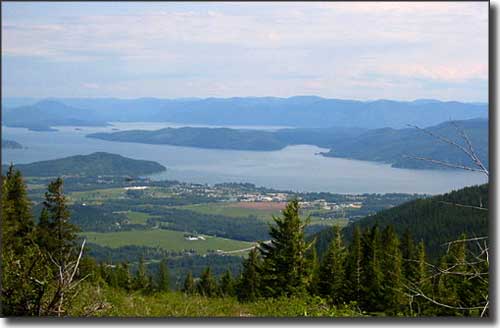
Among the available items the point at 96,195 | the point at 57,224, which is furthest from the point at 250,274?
the point at 96,195

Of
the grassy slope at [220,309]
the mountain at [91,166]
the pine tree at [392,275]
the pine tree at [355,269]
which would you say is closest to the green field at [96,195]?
the mountain at [91,166]

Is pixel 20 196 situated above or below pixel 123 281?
above

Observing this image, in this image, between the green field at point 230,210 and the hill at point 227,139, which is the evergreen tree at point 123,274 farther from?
the hill at point 227,139

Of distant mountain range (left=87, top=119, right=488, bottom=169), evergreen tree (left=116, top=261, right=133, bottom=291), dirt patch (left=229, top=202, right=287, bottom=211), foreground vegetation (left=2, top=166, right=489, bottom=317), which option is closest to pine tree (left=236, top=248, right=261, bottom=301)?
foreground vegetation (left=2, top=166, right=489, bottom=317)

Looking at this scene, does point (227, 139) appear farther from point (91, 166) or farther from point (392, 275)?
point (392, 275)

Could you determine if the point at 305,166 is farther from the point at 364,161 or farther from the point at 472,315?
the point at 472,315

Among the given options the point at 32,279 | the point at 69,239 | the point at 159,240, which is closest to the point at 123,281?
the point at 69,239

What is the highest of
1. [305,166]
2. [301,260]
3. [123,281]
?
[305,166]
